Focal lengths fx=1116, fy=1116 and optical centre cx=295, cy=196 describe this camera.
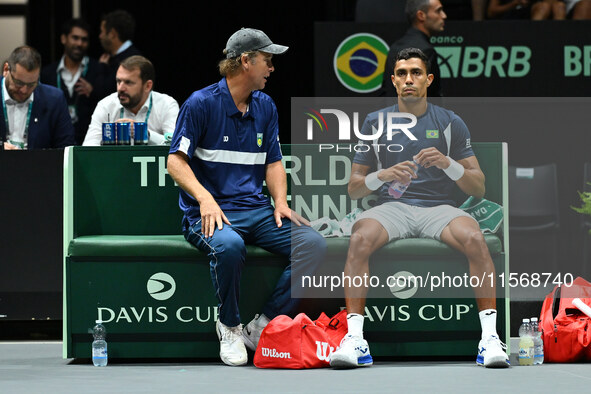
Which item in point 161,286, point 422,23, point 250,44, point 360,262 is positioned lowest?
point 161,286

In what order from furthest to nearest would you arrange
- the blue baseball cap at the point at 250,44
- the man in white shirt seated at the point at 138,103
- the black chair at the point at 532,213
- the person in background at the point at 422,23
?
the black chair at the point at 532,213 → the person in background at the point at 422,23 → the man in white shirt seated at the point at 138,103 → the blue baseball cap at the point at 250,44

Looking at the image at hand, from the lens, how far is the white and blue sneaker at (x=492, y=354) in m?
5.64

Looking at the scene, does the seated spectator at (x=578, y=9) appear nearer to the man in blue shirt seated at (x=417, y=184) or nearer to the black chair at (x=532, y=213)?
the black chair at (x=532, y=213)

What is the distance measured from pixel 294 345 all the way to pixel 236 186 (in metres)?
0.92

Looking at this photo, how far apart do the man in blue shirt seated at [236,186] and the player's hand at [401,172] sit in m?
0.53

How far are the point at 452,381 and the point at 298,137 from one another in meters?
3.12

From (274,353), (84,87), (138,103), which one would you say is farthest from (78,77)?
(274,353)

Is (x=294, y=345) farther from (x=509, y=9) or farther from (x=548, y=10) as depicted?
(x=548, y=10)

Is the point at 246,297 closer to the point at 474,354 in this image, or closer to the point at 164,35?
the point at 474,354

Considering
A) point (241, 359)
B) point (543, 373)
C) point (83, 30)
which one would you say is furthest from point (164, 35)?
point (543, 373)

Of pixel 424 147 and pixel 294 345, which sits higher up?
pixel 424 147

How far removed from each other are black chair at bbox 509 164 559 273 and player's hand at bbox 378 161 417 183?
2494 mm

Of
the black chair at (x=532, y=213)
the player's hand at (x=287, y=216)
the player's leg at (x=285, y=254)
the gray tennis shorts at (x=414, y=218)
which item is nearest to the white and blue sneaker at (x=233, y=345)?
the player's leg at (x=285, y=254)

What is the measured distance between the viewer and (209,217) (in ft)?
18.9
